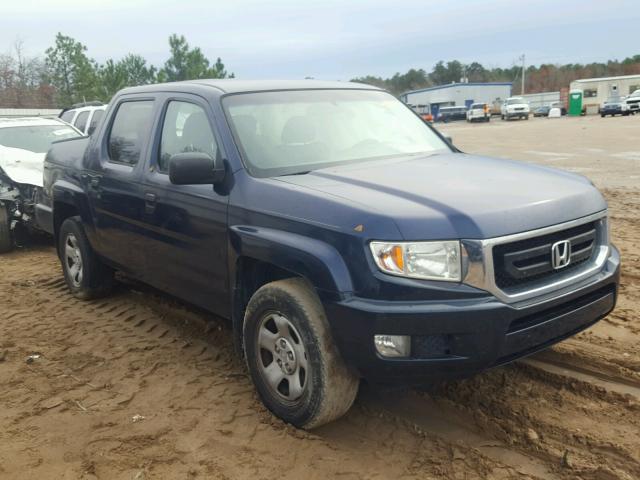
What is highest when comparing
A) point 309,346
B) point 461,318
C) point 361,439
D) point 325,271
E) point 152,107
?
point 152,107

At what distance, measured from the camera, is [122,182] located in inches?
188

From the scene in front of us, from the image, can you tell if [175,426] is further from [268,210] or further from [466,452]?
[466,452]

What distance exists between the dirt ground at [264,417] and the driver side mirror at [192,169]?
131cm

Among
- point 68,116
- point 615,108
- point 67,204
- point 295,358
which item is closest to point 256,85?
point 295,358

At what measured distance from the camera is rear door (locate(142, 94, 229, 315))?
153 inches

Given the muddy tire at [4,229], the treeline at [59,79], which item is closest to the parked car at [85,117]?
the muddy tire at [4,229]

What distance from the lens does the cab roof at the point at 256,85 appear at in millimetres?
4269

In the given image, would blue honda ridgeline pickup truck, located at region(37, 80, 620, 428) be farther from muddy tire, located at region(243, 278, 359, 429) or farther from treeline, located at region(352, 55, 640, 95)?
treeline, located at region(352, 55, 640, 95)

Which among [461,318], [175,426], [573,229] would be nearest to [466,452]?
[461,318]

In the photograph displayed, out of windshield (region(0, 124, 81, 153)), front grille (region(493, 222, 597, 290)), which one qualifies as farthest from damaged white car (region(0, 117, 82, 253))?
front grille (region(493, 222, 597, 290))

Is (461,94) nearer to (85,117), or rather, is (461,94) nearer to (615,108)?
(615,108)

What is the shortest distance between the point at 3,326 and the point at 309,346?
3453 mm

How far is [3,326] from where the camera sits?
545cm

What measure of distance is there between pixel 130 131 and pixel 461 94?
8684 centimetres
